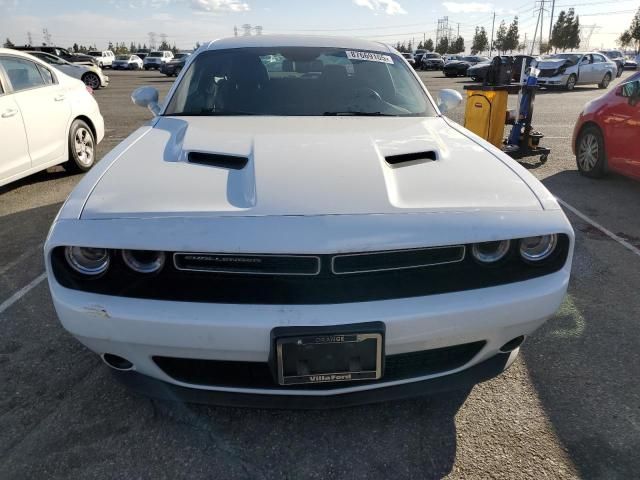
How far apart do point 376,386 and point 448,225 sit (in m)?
0.66

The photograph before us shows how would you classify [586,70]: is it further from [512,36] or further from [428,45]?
[428,45]

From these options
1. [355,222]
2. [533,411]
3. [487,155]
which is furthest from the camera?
[487,155]

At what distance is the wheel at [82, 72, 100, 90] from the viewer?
67.8 feet

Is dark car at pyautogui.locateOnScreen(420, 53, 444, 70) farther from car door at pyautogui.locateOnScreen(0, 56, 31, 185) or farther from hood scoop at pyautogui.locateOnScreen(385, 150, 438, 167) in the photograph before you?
hood scoop at pyautogui.locateOnScreen(385, 150, 438, 167)

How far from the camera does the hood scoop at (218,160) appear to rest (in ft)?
7.10

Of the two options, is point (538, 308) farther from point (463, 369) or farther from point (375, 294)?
point (375, 294)

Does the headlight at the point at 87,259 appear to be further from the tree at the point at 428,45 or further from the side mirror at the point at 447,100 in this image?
the tree at the point at 428,45

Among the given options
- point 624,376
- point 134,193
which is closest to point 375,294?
point 134,193

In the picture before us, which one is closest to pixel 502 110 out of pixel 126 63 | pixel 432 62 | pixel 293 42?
pixel 293 42

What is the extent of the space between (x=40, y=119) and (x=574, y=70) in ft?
67.8

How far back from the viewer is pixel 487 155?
2.37m

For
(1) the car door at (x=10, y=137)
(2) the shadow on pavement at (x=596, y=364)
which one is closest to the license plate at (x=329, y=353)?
(2) the shadow on pavement at (x=596, y=364)

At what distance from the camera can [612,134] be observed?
565cm

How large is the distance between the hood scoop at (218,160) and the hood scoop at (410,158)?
0.64 meters
